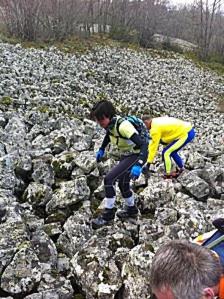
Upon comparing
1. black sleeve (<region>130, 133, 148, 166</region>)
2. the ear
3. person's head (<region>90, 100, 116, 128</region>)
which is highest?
person's head (<region>90, 100, 116, 128</region>)

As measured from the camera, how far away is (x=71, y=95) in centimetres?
1207


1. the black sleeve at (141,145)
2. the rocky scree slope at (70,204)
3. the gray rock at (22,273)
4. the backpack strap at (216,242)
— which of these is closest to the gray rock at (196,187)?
the rocky scree slope at (70,204)

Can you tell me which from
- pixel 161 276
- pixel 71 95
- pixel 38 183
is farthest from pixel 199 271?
pixel 71 95

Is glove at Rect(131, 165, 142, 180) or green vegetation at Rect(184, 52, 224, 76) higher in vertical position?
glove at Rect(131, 165, 142, 180)

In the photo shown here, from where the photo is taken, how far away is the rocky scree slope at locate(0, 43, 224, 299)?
394 centimetres

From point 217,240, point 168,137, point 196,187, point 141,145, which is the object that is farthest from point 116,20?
point 217,240

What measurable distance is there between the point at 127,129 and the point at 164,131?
2.32 m

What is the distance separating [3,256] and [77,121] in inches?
215

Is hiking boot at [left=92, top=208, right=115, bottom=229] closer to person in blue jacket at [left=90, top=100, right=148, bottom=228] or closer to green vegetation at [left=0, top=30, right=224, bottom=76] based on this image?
person in blue jacket at [left=90, top=100, right=148, bottom=228]

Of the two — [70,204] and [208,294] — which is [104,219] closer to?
[70,204]

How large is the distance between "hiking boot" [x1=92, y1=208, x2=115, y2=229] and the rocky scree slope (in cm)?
10

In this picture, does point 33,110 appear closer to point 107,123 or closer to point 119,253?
point 107,123

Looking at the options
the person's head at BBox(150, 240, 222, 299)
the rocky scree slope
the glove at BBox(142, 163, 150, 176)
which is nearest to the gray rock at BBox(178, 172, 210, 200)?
the rocky scree slope

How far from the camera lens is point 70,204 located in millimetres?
5430
